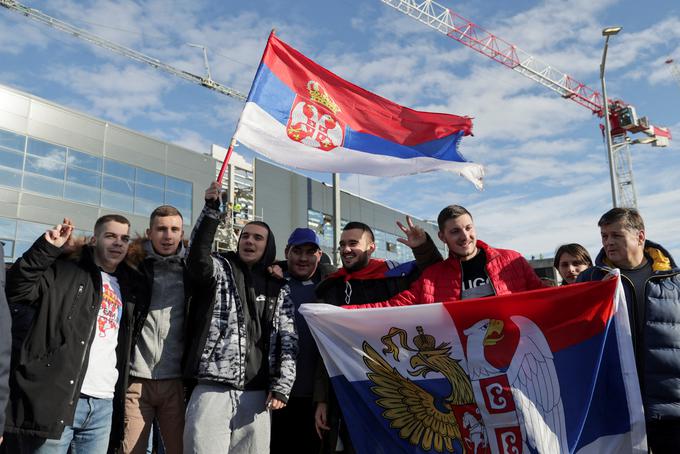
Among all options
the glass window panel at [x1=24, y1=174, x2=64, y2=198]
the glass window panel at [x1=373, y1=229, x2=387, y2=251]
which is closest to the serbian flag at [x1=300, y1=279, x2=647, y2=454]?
the glass window panel at [x1=24, y1=174, x2=64, y2=198]

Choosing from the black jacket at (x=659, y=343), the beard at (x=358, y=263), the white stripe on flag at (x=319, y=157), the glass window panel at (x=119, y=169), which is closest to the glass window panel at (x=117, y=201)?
the glass window panel at (x=119, y=169)

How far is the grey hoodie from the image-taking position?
3.88m

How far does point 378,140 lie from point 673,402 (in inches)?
150

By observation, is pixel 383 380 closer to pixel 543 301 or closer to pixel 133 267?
pixel 543 301

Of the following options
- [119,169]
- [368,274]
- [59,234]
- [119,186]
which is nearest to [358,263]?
[368,274]

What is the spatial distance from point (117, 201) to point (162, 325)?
2646 centimetres

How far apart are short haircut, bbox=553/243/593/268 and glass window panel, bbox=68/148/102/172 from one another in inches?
1052

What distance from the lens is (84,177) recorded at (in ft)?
88.3

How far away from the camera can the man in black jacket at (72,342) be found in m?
3.20

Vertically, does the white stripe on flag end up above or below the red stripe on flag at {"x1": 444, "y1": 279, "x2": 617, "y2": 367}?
above

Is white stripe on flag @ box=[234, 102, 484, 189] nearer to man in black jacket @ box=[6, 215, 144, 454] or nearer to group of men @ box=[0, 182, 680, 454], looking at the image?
group of men @ box=[0, 182, 680, 454]

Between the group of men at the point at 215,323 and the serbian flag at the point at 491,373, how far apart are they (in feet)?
0.55

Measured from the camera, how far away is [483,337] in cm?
359

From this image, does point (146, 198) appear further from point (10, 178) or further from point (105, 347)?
point (105, 347)
